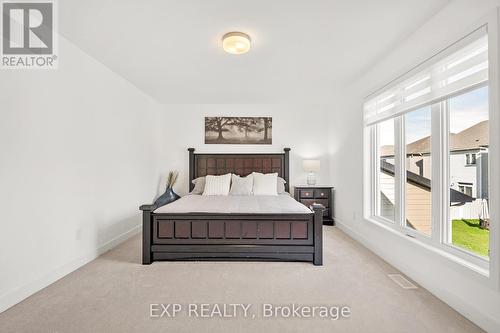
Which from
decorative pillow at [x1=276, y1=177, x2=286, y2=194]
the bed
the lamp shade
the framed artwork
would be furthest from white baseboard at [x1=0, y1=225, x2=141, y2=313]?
the lamp shade

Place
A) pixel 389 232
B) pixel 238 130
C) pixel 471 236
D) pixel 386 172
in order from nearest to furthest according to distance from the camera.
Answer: pixel 471 236, pixel 389 232, pixel 386 172, pixel 238 130

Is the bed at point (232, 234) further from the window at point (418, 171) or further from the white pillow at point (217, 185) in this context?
the white pillow at point (217, 185)

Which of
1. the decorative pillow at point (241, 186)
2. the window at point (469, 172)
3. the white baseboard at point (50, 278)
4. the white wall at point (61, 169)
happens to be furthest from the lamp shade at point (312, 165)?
the white baseboard at point (50, 278)

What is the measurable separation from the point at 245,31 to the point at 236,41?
0.42 ft

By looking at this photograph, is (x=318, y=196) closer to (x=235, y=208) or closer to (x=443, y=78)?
(x=235, y=208)

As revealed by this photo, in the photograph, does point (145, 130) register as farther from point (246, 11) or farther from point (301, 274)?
point (301, 274)

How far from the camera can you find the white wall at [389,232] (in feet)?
5.42

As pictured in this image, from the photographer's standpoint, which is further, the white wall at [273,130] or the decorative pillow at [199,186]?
the white wall at [273,130]

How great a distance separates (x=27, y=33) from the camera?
2107 millimetres

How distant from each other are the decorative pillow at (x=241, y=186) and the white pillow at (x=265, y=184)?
0.31 ft

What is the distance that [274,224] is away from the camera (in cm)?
272

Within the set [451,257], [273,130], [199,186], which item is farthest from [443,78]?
[199,186]

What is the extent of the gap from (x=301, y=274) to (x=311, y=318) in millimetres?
683

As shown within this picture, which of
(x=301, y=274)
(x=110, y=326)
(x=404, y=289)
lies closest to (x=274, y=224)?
(x=301, y=274)
